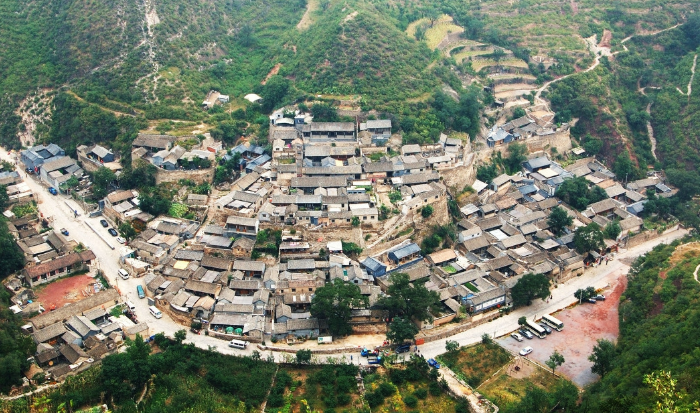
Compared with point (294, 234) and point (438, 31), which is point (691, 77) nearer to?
point (438, 31)

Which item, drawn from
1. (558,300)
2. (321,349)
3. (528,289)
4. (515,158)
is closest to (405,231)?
(528,289)

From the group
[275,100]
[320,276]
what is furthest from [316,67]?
[320,276]

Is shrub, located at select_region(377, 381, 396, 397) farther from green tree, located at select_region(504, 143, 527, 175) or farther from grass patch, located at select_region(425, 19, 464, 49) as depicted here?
grass patch, located at select_region(425, 19, 464, 49)

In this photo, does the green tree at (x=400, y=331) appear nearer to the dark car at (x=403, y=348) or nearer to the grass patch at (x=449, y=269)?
the dark car at (x=403, y=348)

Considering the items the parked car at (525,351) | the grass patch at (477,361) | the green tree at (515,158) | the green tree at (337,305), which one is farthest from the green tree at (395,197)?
the parked car at (525,351)

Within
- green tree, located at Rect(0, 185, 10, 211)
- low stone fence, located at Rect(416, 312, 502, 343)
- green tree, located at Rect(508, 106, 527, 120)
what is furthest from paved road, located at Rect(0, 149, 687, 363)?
green tree, located at Rect(508, 106, 527, 120)

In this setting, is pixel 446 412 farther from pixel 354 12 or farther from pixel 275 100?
pixel 354 12
